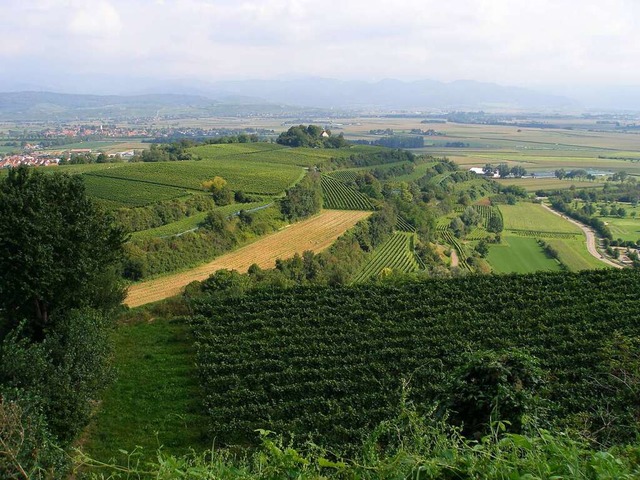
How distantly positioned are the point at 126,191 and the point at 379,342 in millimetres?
32503

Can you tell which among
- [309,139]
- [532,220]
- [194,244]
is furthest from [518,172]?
[194,244]

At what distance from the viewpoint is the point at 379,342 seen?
1698 centimetres

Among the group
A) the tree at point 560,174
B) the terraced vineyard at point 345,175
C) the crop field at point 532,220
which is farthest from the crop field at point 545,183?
the terraced vineyard at point 345,175

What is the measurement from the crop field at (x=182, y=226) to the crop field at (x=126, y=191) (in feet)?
12.4

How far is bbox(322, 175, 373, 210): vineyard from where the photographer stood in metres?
48.8

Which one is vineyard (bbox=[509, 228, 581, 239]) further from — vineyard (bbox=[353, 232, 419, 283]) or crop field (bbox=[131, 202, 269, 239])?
crop field (bbox=[131, 202, 269, 239])

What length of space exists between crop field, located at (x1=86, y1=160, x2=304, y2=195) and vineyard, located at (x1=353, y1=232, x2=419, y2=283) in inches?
511

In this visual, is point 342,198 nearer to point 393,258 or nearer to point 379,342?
point 393,258

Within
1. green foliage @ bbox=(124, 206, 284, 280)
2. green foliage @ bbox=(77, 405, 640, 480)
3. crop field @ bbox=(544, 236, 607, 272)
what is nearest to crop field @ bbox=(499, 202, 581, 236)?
crop field @ bbox=(544, 236, 607, 272)

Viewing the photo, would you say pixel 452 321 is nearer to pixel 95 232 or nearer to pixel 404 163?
Answer: pixel 95 232

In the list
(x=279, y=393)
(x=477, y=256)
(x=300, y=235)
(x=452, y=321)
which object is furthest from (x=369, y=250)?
Answer: (x=279, y=393)

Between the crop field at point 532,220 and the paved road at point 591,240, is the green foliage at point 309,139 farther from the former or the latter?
the paved road at point 591,240

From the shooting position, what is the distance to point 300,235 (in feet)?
131

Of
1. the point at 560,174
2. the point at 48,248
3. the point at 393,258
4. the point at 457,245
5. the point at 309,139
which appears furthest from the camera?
the point at 560,174
